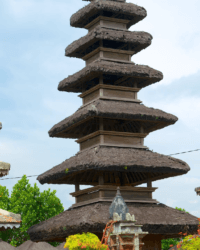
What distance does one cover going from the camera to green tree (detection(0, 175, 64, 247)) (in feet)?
143

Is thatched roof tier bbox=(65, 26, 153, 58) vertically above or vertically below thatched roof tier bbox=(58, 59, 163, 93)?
→ above

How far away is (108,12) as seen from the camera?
32562 mm

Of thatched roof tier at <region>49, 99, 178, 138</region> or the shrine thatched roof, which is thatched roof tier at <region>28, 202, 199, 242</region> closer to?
thatched roof tier at <region>49, 99, 178, 138</region>

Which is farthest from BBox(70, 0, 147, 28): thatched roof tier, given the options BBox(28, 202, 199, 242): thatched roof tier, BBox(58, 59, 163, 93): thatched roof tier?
BBox(28, 202, 199, 242): thatched roof tier

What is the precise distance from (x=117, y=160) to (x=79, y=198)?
4.63m

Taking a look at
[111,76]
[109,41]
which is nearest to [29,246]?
[111,76]

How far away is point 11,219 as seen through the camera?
19797 millimetres

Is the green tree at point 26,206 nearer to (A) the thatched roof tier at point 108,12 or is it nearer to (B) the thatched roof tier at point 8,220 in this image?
(A) the thatched roof tier at point 108,12

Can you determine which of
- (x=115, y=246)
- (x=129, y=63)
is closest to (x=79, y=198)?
(x=129, y=63)

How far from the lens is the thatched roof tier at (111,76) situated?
28938 mm

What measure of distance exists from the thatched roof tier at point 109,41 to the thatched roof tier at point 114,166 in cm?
754

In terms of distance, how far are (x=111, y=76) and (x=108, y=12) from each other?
4794 millimetres

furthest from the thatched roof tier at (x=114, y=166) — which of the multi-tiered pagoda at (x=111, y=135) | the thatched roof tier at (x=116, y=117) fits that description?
the thatched roof tier at (x=116, y=117)

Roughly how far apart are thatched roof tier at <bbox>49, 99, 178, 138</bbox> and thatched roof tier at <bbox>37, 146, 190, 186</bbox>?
183 centimetres
